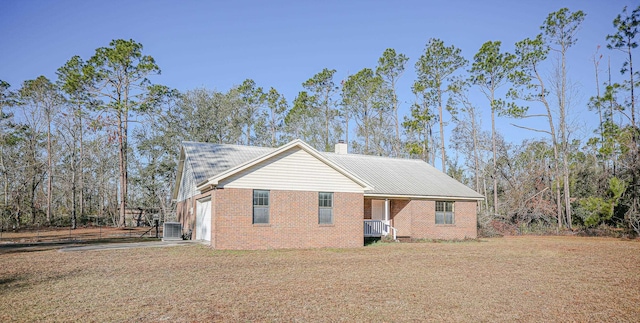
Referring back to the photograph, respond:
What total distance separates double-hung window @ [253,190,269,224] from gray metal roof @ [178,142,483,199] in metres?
2.70

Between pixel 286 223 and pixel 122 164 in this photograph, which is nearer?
pixel 286 223

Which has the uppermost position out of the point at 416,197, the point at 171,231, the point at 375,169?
the point at 375,169

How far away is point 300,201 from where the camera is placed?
18.2 metres

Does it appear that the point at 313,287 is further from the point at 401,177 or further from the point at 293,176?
the point at 401,177

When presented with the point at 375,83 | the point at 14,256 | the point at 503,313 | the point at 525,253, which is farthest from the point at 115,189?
the point at 503,313

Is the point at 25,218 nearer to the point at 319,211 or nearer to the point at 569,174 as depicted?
the point at 319,211

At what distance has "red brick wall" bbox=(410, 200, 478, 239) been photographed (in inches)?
921

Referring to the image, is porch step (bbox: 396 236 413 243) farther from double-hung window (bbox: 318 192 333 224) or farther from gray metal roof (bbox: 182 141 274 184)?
gray metal roof (bbox: 182 141 274 184)

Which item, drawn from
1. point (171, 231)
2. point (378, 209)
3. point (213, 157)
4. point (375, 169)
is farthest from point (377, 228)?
point (171, 231)

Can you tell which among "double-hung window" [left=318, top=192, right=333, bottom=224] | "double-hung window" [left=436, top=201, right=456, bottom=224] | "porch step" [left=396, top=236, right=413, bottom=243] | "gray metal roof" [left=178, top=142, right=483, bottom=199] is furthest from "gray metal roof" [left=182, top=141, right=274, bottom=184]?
"double-hung window" [left=436, top=201, right=456, bottom=224]

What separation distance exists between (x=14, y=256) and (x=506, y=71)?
34143 millimetres

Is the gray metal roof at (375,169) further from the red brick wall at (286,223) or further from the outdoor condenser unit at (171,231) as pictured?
the outdoor condenser unit at (171,231)

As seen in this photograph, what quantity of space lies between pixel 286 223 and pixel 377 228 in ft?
23.5

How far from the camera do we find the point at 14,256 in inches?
599
